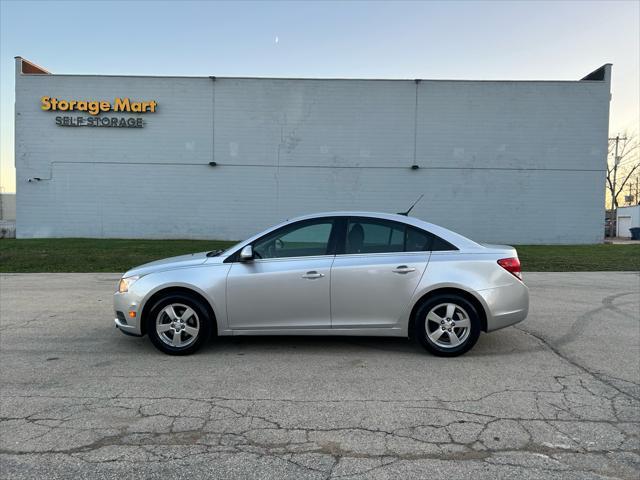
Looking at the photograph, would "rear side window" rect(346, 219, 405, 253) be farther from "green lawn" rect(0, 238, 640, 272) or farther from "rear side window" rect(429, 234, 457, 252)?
"green lawn" rect(0, 238, 640, 272)

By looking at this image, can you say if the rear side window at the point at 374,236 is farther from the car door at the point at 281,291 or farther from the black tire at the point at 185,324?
the black tire at the point at 185,324

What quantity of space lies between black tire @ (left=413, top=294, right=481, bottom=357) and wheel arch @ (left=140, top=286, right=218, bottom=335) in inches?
90.3

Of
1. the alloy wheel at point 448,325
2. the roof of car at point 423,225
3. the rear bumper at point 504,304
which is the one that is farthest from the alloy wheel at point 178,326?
the rear bumper at point 504,304

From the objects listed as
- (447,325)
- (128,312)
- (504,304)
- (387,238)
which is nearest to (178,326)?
(128,312)

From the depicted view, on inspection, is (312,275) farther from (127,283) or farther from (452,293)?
(127,283)

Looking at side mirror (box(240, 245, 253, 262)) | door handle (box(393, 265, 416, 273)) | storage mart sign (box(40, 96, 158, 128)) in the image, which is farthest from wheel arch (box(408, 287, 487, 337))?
storage mart sign (box(40, 96, 158, 128))

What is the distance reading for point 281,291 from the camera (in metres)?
5.12

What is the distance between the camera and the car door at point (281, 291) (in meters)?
5.11

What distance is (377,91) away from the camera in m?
24.0

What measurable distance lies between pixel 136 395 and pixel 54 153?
961 inches

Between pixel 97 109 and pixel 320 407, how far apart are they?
24646mm

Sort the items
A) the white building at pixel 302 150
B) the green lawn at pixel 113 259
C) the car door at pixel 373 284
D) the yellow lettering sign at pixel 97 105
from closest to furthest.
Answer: the car door at pixel 373 284 → the green lawn at pixel 113 259 → the yellow lettering sign at pixel 97 105 → the white building at pixel 302 150

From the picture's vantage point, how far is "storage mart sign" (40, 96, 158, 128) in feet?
78.7

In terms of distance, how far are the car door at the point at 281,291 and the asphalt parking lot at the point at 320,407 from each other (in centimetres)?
42
